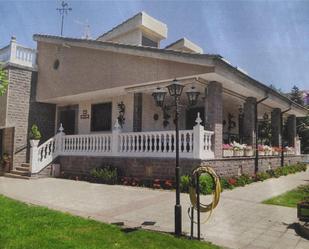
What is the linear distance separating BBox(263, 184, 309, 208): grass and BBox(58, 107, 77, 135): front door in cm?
1219

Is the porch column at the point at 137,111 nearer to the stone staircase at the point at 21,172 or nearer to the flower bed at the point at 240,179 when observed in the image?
the flower bed at the point at 240,179

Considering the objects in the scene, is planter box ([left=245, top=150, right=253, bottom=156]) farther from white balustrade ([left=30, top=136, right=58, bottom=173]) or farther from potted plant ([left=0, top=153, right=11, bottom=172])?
potted plant ([left=0, top=153, right=11, bottom=172])

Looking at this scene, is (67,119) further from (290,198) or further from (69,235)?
(69,235)

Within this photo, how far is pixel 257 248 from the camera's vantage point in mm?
5223

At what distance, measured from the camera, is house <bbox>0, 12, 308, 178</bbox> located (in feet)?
39.2

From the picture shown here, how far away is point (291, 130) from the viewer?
77.0 ft

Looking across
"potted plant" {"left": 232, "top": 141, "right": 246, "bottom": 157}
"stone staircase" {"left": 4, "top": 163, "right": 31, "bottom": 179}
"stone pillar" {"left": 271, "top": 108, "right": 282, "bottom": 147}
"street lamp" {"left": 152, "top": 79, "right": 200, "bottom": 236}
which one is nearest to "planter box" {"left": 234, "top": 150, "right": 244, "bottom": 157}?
"potted plant" {"left": 232, "top": 141, "right": 246, "bottom": 157}

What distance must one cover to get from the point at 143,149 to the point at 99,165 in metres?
2.51

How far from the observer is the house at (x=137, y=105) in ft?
39.2

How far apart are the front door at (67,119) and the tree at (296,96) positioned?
26.2m

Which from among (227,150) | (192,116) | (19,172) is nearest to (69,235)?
(227,150)

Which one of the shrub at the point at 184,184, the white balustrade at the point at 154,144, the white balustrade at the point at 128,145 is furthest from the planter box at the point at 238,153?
the shrub at the point at 184,184

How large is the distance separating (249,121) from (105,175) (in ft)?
24.3

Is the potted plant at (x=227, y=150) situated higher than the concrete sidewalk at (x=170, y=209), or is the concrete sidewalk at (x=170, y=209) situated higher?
the potted plant at (x=227, y=150)
